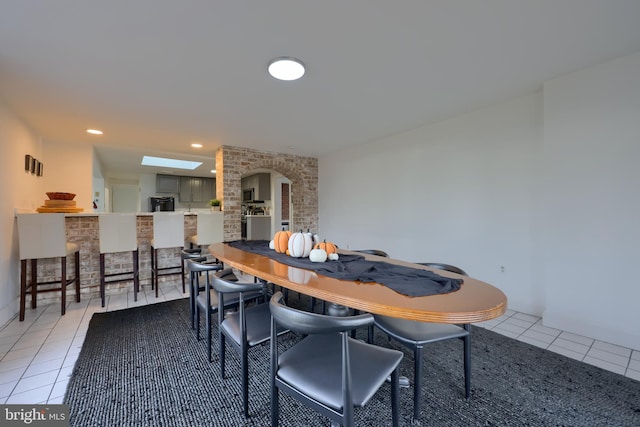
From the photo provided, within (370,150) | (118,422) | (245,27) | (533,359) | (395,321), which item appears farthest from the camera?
(370,150)

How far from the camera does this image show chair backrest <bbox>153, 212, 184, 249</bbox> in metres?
3.68

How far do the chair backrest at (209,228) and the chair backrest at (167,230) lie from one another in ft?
1.08

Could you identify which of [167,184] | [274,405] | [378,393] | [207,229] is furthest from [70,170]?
[378,393]

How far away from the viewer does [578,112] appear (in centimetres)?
247

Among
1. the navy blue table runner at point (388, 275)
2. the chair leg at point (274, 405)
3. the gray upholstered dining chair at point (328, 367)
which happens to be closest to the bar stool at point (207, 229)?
the navy blue table runner at point (388, 275)

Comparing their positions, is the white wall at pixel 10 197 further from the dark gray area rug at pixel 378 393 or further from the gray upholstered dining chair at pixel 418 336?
the gray upholstered dining chair at pixel 418 336

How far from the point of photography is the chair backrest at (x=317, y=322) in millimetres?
962

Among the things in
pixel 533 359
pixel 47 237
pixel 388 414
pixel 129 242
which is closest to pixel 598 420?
pixel 533 359

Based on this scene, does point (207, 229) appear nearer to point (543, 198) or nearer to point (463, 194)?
point (463, 194)

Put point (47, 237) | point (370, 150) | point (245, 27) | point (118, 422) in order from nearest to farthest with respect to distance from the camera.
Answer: point (118, 422) < point (245, 27) < point (47, 237) < point (370, 150)

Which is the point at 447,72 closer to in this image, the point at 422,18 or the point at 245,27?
the point at 422,18

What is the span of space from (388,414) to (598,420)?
1.18 metres

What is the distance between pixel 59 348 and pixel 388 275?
2.88 metres

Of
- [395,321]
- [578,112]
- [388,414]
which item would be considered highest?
[578,112]
